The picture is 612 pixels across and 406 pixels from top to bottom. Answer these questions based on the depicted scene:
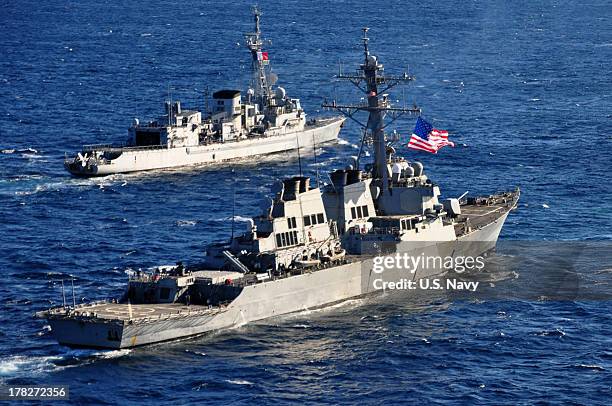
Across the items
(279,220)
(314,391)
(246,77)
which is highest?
(246,77)

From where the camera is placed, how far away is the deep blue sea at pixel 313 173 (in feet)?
203

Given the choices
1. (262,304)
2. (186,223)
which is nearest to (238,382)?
(262,304)

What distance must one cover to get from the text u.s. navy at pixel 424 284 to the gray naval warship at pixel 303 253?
0.49m

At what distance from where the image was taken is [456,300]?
75375mm

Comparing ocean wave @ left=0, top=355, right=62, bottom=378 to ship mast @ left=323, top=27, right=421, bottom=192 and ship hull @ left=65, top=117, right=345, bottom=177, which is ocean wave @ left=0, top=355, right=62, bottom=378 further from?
ship hull @ left=65, top=117, right=345, bottom=177

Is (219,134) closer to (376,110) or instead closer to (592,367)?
(376,110)

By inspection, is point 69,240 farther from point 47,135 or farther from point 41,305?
point 47,135

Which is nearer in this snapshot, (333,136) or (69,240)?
(69,240)

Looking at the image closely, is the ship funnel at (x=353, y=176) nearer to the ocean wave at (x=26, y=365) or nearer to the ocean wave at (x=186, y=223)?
the ocean wave at (x=186, y=223)

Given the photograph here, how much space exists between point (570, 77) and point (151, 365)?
10592cm

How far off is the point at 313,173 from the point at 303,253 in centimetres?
3463

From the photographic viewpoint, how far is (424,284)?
7869 centimetres

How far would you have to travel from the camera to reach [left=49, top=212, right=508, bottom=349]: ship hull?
64.8 metres

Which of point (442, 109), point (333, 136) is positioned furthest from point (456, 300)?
point (442, 109)
